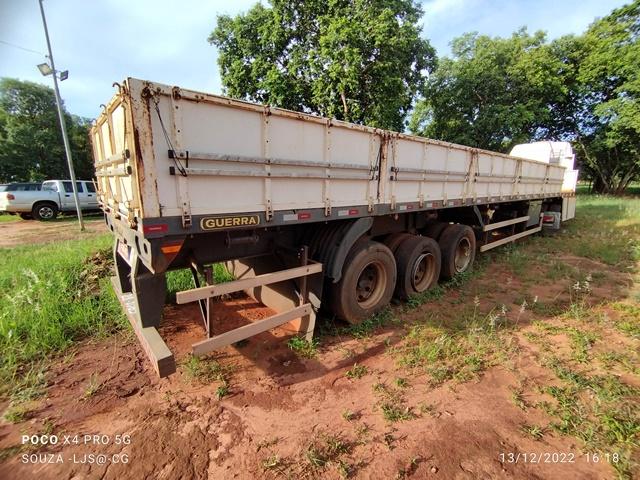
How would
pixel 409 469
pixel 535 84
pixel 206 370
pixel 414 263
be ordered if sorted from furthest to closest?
pixel 535 84 < pixel 414 263 < pixel 206 370 < pixel 409 469

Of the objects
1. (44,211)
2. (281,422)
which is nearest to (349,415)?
(281,422)

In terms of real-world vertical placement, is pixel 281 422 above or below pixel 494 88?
below

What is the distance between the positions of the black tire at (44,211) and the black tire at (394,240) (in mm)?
15847

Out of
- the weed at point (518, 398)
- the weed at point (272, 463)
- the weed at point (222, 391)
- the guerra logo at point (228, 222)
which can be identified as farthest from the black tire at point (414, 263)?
the weed at point (272, 463)

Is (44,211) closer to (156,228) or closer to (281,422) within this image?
(156,228)

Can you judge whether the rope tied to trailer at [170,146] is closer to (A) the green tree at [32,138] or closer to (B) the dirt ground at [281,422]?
(B) the dirt ground at [281,422]

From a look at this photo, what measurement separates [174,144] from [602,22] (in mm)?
33190

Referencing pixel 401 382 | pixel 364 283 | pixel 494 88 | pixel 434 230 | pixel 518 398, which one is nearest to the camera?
pixel 518 398

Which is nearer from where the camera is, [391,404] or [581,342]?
[391,404]

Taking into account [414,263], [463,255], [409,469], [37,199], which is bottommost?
[409,469]

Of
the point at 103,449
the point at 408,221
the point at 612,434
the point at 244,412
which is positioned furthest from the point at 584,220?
the point at 103,449

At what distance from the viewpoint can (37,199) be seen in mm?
12719

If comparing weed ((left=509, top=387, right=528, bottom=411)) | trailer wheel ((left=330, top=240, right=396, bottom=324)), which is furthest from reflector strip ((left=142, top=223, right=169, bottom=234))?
weed ((left=509, top=387, right=528, bottom=411))

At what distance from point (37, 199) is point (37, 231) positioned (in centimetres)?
379
